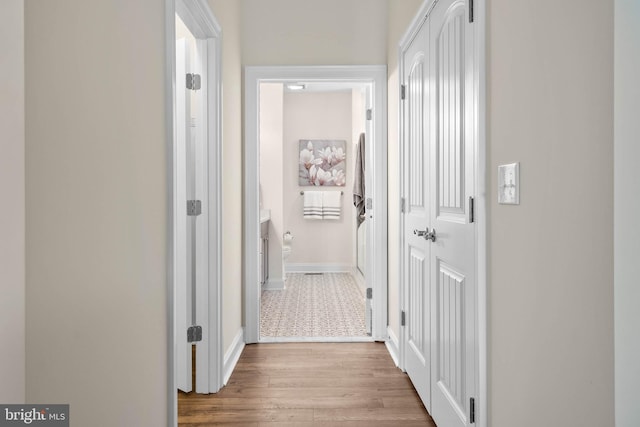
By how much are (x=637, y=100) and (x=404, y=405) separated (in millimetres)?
1955

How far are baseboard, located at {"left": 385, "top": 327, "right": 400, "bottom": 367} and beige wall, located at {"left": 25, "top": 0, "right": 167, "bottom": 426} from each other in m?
1.68

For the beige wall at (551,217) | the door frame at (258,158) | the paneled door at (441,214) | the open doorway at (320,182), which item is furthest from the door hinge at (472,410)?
the open doorway at (320,182)

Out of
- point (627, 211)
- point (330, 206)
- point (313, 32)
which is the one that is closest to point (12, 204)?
point (627, 211)

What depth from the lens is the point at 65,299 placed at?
3.33 feet

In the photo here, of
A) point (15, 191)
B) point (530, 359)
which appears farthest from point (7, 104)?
point (530, 359)

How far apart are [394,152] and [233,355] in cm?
173

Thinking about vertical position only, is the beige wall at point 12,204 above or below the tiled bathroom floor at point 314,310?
above

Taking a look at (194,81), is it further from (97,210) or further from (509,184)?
(509,184)

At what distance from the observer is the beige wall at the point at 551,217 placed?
34.8 inches

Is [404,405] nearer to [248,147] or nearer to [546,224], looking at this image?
[546,224]

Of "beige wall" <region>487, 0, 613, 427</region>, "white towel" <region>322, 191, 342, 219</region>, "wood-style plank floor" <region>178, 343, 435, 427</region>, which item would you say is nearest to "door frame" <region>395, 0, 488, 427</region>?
"beige wall" <region>487, 0, 613, 427</region>

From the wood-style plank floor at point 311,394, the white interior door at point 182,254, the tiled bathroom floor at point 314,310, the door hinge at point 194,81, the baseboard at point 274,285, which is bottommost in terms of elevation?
the wood-style plank floor at point 311,394

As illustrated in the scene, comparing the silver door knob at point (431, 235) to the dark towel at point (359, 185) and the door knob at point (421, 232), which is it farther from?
the dark towel at point (359, 185)

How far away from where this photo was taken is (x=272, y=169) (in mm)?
5305
